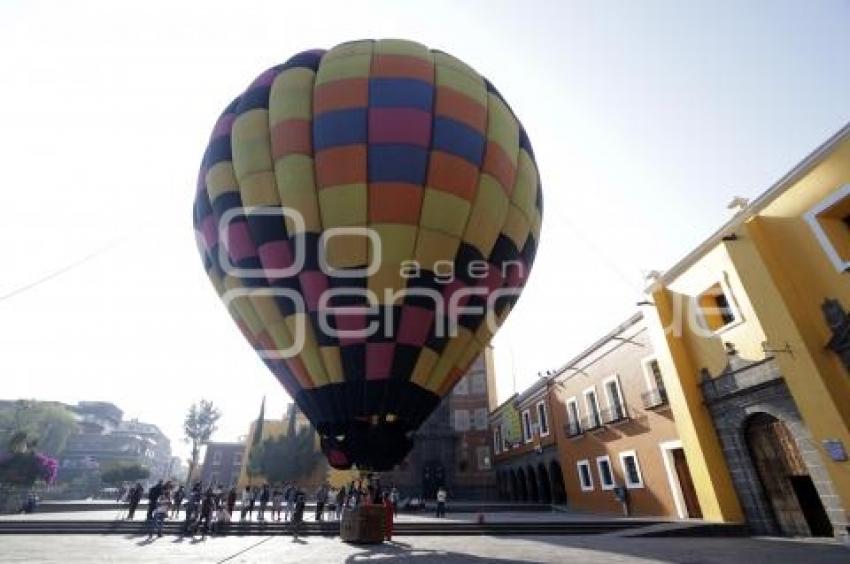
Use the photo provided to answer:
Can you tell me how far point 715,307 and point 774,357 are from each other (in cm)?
315

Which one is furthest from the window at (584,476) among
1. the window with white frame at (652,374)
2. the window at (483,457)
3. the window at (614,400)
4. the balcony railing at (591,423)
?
the window at (483,457)

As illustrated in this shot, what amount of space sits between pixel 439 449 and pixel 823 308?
29154mm

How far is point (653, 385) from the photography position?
17078 millimetres

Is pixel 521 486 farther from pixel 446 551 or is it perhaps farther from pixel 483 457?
pixel 446 551

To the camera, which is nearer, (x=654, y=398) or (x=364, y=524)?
(x=364, y=524)

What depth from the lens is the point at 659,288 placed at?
16.5 meters

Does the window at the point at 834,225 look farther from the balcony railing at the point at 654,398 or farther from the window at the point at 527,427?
the window at the point at 527,427

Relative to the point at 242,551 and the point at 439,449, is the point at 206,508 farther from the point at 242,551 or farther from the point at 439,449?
the point at 439,449

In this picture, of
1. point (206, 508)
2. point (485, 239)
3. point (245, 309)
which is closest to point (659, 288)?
point (485, 239)

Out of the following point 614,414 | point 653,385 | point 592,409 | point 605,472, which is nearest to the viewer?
point 653,385

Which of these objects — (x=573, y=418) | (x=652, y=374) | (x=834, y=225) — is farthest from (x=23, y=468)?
(x=834, y=225)

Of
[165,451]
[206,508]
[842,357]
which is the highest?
[165,451]

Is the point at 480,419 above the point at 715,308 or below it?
above

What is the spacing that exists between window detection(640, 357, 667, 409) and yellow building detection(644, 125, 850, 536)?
1276 mm
